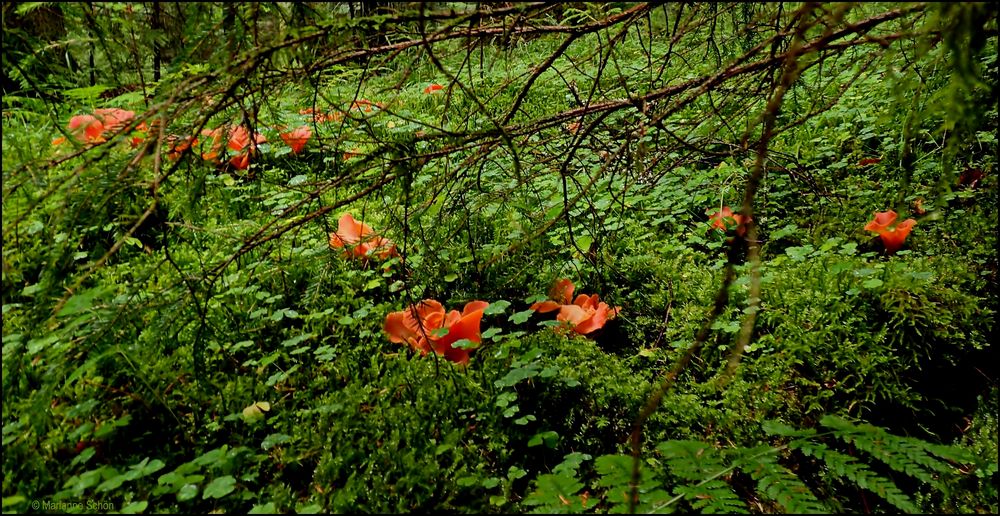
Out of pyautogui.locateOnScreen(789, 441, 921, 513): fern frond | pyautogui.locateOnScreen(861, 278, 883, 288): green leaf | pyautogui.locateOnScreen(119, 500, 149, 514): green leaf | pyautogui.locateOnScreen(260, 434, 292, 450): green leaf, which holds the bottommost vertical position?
pyautogui.locateOnScreen(260, 434, 292, 450): green leaf

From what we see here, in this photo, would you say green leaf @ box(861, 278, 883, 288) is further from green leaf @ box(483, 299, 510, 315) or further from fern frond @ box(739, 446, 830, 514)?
green leaf @ box(483, 299, 510, 315)

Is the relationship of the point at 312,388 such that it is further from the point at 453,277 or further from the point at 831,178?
the point at 831,178

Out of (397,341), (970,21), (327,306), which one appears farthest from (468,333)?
(970,21)

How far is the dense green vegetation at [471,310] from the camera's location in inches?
61.5

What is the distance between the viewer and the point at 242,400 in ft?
6.98

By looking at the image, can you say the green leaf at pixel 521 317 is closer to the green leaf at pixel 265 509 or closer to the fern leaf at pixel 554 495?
the fern leaf at pixel 554 495

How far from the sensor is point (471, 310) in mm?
2467

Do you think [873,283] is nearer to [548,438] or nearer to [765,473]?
[765,473]

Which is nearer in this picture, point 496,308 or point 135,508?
point 135,508

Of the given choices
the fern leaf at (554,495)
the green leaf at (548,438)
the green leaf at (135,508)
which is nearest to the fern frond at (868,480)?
the fern leaf at (554,495)

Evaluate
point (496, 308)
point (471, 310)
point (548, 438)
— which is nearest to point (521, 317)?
point (496, 308)

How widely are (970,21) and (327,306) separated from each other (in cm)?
245

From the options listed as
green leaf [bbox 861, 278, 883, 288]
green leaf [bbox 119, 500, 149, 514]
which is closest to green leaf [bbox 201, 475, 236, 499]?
green leaf [bbox 119, 500, 149, 514]

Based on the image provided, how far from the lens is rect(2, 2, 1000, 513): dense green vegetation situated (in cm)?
156
